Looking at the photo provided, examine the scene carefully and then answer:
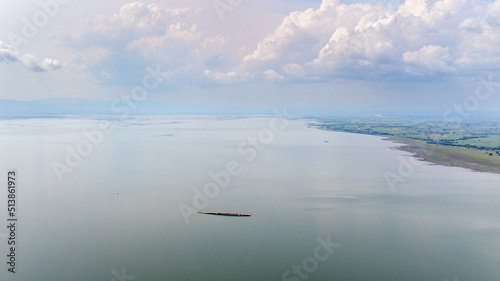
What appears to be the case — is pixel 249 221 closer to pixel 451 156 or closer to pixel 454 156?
pixel 451 156

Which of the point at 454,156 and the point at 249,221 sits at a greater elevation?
the point at 454,156

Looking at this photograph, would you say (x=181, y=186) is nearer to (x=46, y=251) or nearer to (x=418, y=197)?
(x=46, y=251)

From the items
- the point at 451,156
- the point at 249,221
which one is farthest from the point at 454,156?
the point at 249,221

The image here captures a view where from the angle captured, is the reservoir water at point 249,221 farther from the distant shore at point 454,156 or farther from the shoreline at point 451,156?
the distant shore at point 454,156

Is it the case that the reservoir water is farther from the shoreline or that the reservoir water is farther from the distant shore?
the distant shore

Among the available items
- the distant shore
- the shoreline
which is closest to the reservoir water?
the shoreline

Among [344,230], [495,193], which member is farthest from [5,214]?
[495,193]

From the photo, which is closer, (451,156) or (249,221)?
(249,221)

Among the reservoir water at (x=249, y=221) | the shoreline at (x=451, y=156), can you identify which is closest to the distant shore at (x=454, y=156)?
the shoreline at (x=451, y=156)
